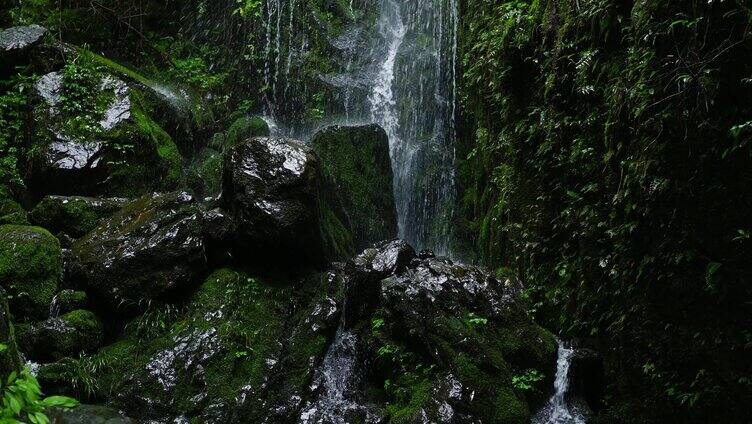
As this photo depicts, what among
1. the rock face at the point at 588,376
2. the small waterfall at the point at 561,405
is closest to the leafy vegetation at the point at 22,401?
the small waterfall at the point at 561,405

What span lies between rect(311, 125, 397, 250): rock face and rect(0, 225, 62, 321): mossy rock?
541cm

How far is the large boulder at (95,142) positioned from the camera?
8953 millimetres

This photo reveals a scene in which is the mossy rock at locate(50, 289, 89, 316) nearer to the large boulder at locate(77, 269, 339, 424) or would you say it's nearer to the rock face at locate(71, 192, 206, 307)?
the rock face at locate(71, 192, 206, 307)

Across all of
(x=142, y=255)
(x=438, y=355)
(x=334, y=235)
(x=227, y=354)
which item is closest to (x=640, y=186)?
(x=438, y=355)

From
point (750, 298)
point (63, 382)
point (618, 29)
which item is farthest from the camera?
point (63, 382)

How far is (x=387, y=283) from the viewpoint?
263 inches

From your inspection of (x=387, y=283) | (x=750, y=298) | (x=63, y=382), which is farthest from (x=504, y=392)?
(x=63, y=382)

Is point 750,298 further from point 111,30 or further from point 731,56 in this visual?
point 111,30

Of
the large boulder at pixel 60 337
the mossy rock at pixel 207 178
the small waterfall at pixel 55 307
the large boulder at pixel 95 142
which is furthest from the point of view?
the mossy rock at pixel 207 178

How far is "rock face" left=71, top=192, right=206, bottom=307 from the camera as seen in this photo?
7102 millimetres

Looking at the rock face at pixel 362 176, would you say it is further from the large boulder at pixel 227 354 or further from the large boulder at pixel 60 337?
the large boulder at pixel 60 337

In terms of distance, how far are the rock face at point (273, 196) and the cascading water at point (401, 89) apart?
4978mm

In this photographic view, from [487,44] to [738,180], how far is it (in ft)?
16.9

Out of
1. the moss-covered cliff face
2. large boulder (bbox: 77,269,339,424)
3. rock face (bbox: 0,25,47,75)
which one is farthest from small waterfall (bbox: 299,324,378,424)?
rock face (bbox: 0,25,47,75)
